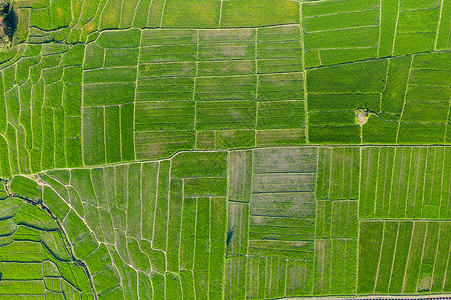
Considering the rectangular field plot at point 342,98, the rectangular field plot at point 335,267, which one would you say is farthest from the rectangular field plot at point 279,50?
the rectangular field plot at point 335,267

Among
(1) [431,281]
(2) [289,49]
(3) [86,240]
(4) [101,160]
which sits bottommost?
(1) [431,281]

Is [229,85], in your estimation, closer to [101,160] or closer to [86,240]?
[101,160]

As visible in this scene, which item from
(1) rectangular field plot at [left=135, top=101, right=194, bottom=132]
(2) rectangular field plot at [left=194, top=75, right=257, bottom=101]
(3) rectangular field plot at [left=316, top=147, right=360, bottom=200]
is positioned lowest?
(3) rectangular field plot at [left=316, top=147, right=360, bottom=200]

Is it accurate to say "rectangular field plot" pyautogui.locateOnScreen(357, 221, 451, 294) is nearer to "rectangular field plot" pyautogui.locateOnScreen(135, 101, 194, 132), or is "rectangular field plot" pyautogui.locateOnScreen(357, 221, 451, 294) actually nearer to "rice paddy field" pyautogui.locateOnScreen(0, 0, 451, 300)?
"rice paddy field" pyautogui.locateOnScreen(0, 0, 451, 300)

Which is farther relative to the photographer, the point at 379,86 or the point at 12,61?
the point at 12,61

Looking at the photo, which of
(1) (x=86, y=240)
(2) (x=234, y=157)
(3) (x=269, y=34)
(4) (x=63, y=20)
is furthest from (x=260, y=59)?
(1) (x=86, y=240)

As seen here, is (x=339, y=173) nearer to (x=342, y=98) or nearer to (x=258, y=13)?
(x=342, y=98)

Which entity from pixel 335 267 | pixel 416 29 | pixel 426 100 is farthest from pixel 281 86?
pixel 335 267

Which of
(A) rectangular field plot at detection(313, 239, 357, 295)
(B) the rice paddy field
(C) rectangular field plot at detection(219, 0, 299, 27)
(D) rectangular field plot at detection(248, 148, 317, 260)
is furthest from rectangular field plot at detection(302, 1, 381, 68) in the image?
(A) rectangular field plot at detection(313, 239, 357, 295)
